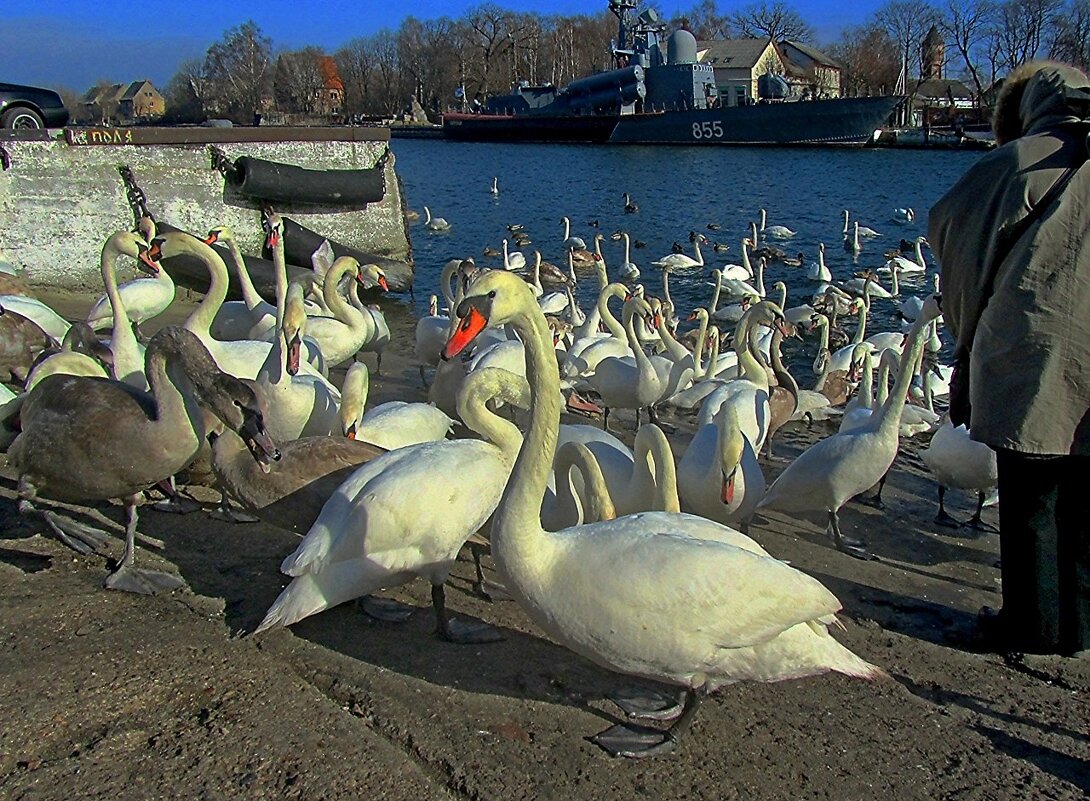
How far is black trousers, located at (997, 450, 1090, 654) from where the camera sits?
4.32 m

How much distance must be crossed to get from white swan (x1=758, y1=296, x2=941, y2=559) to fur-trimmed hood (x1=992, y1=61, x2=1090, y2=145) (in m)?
1.90

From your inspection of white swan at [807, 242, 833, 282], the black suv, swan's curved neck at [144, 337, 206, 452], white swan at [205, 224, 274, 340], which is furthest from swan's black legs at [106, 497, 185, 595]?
white swan at [807, 242, 833, 282]

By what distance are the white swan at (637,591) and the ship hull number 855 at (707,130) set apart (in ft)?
204

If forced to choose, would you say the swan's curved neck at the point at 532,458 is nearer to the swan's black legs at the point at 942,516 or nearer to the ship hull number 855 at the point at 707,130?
the swan's black legs at the point at 942,516

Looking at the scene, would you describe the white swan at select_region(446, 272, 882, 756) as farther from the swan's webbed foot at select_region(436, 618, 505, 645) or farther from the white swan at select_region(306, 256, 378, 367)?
the white swan at select_region(306, 256, 378, 367)

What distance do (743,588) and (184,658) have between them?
227cm

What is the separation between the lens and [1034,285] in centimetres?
411

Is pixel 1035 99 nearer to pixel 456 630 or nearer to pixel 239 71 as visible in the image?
pixel 456 630

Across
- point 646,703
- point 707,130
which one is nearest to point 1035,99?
point 646,703

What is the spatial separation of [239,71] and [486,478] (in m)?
119

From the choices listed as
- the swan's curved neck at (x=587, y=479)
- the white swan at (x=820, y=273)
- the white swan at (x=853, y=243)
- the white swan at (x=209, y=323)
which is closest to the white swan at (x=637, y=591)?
the swan's curved neck at (x=587, y=479)

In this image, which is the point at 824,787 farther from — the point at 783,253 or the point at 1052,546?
the point at 783,253

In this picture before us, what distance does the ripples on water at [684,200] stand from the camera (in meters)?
21.6

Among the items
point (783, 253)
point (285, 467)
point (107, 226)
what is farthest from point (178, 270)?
point (783, 253)
